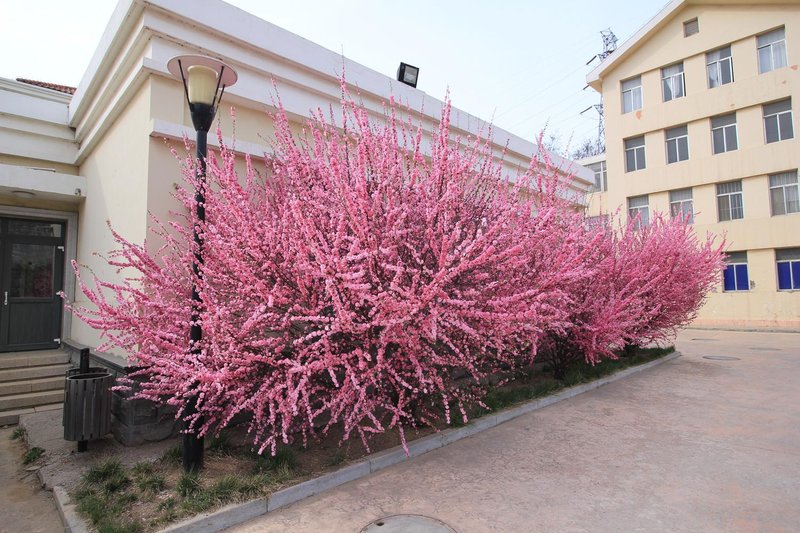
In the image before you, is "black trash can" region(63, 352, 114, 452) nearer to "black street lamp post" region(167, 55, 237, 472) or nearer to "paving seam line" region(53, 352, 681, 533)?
"paving seam line" region(53, 352, 681, 533)

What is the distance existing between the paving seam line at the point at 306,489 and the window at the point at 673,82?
21.8m

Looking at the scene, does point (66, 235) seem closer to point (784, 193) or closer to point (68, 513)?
point (68, 513)

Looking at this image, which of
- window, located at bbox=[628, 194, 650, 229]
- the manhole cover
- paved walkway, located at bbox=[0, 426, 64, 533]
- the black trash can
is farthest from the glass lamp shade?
window, located at bbox=[628, 194, 650, 229]

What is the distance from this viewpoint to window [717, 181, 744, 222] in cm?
1950

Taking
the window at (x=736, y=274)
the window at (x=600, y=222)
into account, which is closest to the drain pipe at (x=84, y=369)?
the window at (x=600, y=222)

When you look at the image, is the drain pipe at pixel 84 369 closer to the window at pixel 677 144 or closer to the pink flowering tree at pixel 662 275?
the pink flowering tree at pixel 662 275

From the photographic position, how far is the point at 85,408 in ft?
14.6

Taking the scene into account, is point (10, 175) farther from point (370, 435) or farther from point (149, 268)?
point (370, 435)

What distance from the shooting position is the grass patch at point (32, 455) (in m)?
4.69

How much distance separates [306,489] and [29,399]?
17.6ft

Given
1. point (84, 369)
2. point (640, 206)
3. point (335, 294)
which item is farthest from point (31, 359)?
point (640, 206)

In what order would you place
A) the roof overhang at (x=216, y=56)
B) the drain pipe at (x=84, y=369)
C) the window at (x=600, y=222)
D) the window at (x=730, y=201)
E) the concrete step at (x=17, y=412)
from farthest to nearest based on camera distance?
1. the window at (x=730, y=201)
2. the window at (x=600, y=222)
3. the concrete step at (x=17, y=412)
4. the roof overhang at (x=216, y=56)
5. the drain pipe at (x=84, y=369)

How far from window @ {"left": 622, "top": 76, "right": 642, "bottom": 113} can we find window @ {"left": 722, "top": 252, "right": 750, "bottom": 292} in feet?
A: 28.6

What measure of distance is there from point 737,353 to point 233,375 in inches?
526
